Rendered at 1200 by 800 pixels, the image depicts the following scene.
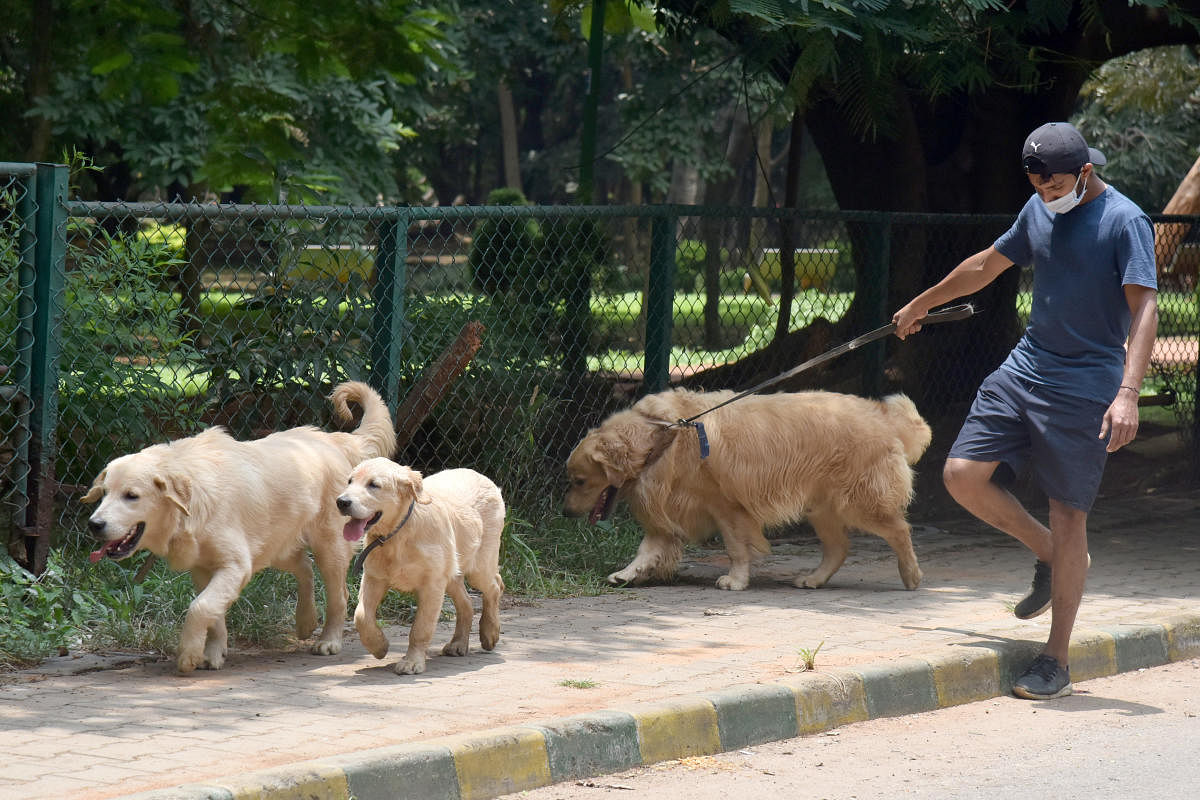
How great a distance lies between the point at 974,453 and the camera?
5.71 m

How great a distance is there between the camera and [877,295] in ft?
31.1

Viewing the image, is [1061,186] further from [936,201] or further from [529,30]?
[529,30]

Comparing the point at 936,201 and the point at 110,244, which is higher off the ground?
the point at 936,201

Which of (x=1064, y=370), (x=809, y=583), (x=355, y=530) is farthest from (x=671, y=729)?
(x=809, y=583)

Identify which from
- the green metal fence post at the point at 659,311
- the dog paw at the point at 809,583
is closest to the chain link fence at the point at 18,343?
the green metal fence post at the point at 659,311

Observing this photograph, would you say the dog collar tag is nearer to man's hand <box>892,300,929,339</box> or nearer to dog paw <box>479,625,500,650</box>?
man's hand <box>892,300,929,339</box>

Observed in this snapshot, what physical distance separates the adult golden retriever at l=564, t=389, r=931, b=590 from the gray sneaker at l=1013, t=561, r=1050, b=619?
1.43m

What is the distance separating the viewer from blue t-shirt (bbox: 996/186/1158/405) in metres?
5.38

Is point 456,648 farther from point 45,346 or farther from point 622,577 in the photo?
point 45,346

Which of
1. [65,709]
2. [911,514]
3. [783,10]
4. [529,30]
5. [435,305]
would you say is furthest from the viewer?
[529,30]

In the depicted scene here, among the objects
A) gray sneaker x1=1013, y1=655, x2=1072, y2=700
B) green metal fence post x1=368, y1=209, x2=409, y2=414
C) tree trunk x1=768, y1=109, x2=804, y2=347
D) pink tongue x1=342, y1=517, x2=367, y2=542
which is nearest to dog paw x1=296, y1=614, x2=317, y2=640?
pink tongue x1=342, y1=517, x2=367, y2=542

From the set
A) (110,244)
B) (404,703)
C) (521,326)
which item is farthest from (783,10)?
(404,703)

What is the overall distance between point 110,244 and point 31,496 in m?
1.32

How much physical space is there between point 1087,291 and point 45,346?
4.18 meters
